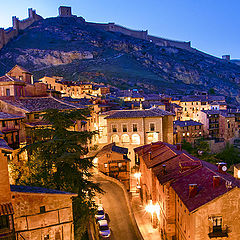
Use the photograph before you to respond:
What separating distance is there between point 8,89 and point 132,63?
12408 cm

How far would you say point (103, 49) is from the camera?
156 meters

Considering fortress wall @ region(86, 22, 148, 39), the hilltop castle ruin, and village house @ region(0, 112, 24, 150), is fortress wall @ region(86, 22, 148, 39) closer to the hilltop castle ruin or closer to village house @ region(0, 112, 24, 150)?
the hilltop castle ruin

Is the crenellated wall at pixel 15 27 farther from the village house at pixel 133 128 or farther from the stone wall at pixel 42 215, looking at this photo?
the stone wall at pixel 42 215

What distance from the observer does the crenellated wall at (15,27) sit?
13762cm

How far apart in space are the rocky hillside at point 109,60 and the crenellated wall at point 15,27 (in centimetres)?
343

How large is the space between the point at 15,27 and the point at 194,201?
557ft

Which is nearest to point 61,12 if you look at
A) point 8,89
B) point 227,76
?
point 227,76

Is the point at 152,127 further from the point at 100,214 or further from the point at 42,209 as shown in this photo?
the point at 42,209

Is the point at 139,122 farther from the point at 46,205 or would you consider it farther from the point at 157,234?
the point at 46,205

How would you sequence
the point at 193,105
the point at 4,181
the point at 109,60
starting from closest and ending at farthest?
1. the point at 4,181
2. the point at 193,105
3. the point at 109,60

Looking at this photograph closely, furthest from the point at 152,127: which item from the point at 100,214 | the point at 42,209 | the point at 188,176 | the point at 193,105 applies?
the point at 193,105

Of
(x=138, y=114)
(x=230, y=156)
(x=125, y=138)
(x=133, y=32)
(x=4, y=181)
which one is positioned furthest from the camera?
(x=133, y=32)

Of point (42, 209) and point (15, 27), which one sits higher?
point (15, 27)

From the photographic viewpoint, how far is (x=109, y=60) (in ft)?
457
